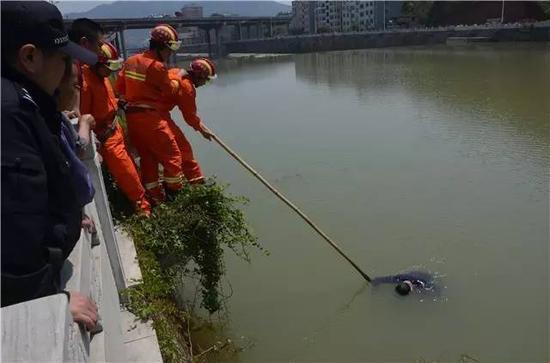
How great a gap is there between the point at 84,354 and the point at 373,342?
3.86m

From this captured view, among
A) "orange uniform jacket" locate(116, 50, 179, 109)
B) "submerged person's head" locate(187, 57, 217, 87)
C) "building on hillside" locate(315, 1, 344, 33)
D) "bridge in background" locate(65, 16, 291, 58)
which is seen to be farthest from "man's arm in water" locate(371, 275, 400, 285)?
"building on hillside" locate(315, 1, 344, 33)

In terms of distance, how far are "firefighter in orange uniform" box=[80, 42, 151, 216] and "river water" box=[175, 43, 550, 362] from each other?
65.1 inches

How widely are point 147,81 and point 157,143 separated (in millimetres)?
601

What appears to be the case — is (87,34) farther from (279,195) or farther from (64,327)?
(64,327)

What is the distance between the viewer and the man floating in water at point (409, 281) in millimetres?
5363

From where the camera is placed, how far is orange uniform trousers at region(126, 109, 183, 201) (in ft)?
15.6

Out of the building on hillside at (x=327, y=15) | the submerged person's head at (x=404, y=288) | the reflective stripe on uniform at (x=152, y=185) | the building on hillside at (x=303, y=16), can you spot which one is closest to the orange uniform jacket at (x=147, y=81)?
the reflective stripe on uniform at (x=152, y=185)

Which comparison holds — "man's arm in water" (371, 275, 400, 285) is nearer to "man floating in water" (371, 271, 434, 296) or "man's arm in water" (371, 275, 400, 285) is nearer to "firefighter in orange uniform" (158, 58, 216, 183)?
"man floating in water" (371, 271, 434, 296)

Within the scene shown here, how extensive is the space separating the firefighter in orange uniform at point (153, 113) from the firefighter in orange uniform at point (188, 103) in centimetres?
13

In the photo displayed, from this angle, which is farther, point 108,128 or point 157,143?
point 157,143

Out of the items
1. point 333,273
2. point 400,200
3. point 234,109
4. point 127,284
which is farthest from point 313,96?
point 127,284

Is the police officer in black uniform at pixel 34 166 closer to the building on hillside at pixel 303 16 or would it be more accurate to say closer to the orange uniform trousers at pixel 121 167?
the orange uniform trousers at pixel 121 167

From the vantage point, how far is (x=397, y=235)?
6734 millimetres

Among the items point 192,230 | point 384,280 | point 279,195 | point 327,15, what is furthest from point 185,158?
point 327,15
